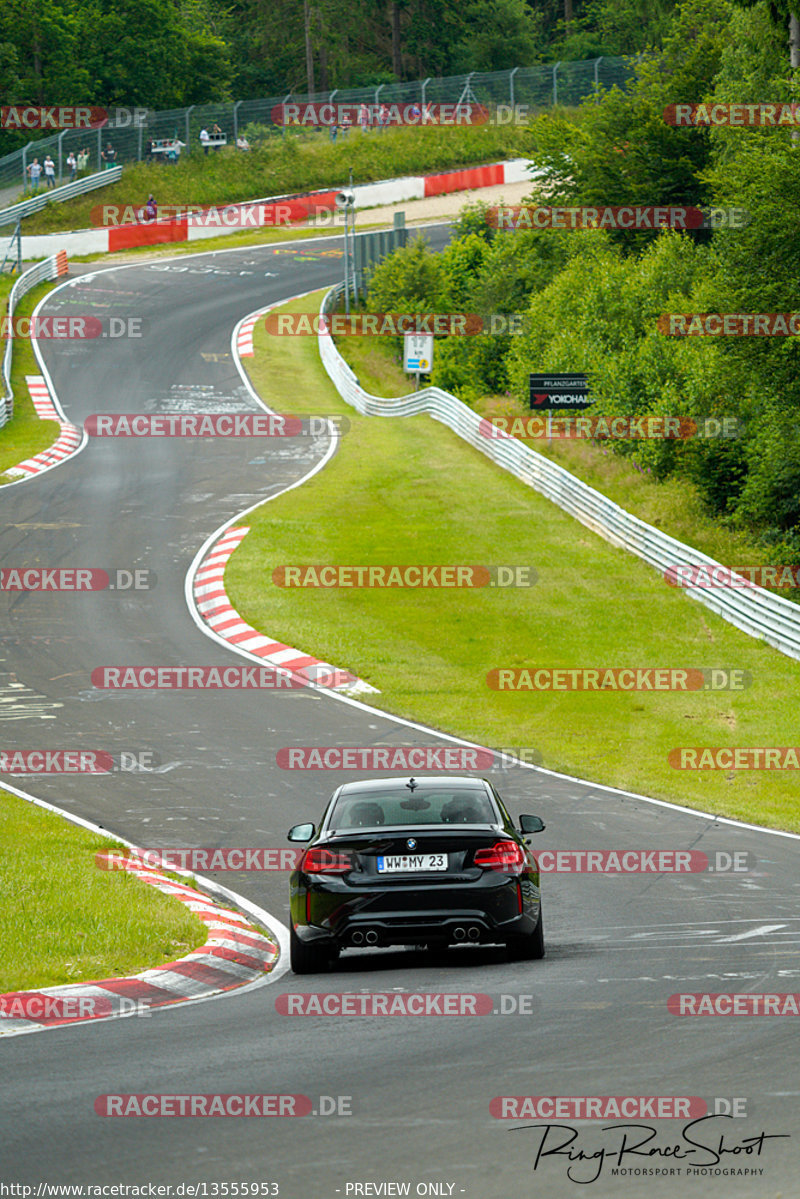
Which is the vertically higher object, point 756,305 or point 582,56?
point 582,56

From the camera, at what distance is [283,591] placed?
1136 inches

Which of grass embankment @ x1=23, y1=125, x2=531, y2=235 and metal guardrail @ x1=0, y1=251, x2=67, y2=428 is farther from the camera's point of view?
grass embankment @ x1=23, y1=125, x2=531, y2=235

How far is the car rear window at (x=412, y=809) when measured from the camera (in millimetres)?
9883

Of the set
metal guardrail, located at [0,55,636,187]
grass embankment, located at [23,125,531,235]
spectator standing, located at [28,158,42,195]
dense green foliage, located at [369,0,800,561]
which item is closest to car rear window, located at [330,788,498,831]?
dense green foliage, located at [369,0,800,561]

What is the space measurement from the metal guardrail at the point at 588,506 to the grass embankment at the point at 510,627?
1.00 ft

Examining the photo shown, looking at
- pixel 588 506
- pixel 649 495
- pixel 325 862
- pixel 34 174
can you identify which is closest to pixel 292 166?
pixel 34 174

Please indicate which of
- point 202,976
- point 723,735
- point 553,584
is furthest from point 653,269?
point 202,976

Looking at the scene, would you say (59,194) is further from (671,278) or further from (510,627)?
(510,627)

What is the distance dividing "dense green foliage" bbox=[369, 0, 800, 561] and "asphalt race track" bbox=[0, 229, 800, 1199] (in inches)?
595

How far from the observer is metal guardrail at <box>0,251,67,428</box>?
1738 inches

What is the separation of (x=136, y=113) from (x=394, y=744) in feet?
231

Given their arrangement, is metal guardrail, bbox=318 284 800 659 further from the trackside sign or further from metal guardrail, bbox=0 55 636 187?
metal guardrail, bbox=0 55 636 187

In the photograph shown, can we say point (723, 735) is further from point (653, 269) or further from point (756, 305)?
point (653, 269)

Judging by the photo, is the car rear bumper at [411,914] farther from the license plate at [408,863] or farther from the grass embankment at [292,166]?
the grass embankment at [292,166]
